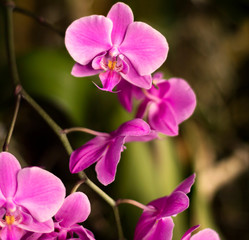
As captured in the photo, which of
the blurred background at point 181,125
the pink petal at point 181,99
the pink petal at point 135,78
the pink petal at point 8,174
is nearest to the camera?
the pink petal at point 8,174

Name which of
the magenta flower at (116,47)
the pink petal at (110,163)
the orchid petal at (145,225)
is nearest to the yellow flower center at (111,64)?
the magenta flower at (116,47)

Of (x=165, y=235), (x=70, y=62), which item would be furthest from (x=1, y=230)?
(x=70, y=62)

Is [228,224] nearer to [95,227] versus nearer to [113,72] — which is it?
[95,227]

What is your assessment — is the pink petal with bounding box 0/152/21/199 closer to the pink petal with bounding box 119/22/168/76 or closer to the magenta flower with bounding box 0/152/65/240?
the magenta flower with bounding box 0/152/65/240

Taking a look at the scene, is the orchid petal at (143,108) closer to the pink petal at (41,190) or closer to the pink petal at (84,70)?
the pink petal at (84,70)

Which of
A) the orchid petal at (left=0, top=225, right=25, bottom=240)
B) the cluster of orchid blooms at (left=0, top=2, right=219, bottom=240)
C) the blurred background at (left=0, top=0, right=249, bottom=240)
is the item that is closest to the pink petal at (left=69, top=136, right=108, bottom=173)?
the cluster of orchid blooms at (left=0, top=2, right=219, bottom=240)
